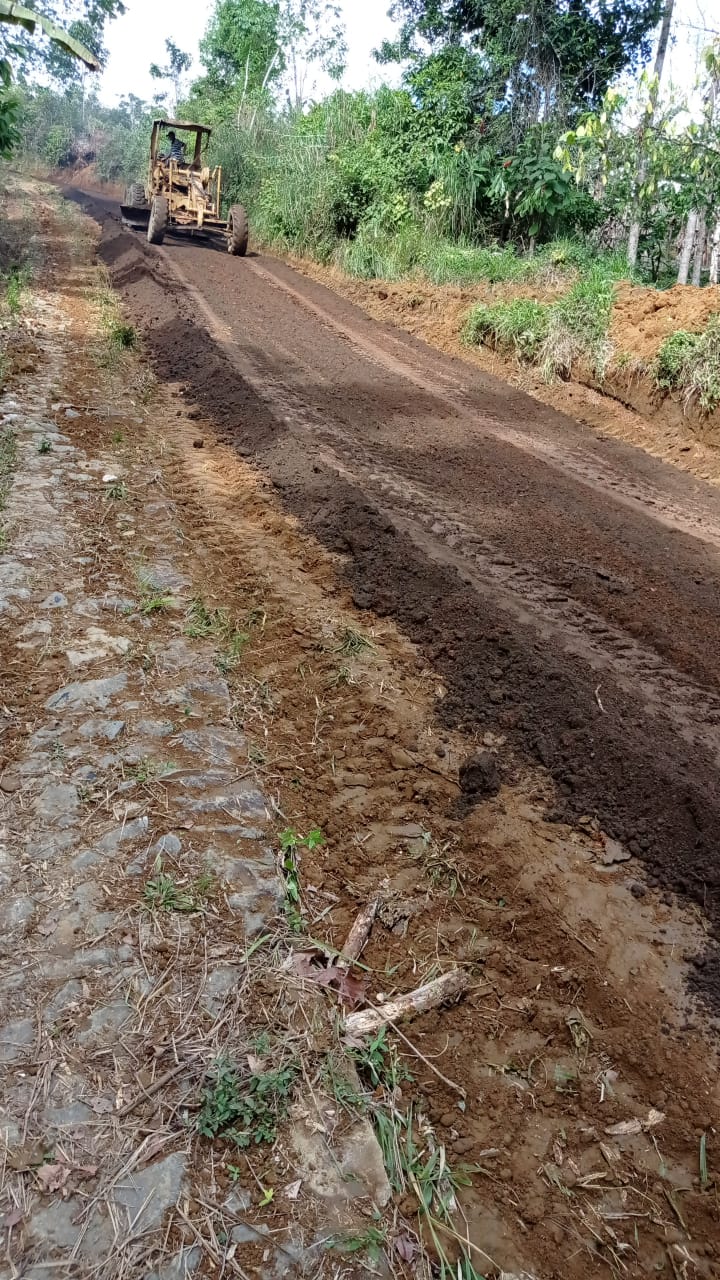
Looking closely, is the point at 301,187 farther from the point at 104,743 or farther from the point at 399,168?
the point at 104,743

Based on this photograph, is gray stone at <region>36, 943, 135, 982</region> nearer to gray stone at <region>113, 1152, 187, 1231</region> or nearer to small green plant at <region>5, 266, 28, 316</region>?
gray stone at <region>113, 1152, 187, 1231</region>

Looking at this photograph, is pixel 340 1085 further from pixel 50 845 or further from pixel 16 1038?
pixel 50 845

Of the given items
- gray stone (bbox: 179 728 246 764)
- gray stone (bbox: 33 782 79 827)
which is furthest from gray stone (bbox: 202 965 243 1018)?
gray stone (bbox: 179 728 246 764)

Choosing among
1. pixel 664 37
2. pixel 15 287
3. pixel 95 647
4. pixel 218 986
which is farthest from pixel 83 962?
pixel 664 37

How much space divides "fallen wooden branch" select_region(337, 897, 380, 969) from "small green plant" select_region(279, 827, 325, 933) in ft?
0.52

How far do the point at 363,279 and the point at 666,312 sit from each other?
24.8 feet

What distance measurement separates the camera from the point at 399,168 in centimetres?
1462

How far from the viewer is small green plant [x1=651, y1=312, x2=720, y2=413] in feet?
24.2

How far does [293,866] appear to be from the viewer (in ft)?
8.80

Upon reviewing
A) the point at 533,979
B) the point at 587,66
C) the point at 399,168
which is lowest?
the point at 533,979

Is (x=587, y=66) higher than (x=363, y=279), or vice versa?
(x=587, y=66)

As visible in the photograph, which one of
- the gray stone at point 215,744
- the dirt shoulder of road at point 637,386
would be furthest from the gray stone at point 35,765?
the dirt shoulder of road at point 637,386

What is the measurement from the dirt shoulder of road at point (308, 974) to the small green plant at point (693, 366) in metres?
5.08

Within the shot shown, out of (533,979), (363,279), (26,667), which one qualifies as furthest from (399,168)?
(533,979)
